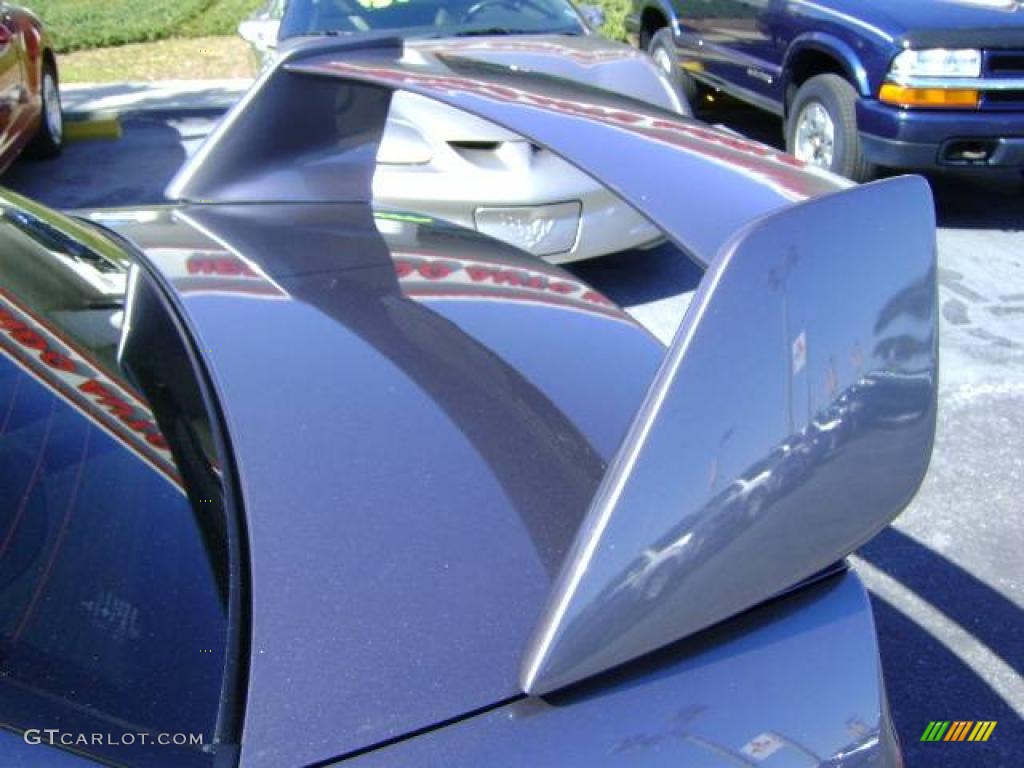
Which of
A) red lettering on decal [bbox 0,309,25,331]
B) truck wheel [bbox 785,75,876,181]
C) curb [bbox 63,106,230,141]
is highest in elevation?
red lettering on decal [bbox 0,309,25,331]

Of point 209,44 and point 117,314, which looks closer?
point 117,314

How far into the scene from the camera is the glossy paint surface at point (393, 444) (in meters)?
1.21

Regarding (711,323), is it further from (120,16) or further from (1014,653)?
(120,16)

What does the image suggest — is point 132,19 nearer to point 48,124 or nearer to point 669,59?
point 48,124

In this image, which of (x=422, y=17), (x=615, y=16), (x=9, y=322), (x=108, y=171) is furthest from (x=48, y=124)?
(x=9, y=322)

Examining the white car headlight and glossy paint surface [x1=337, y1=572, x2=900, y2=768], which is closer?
glossy paint surface [x1=337, y1=572, x2=900, y2=768]

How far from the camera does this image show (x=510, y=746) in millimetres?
1138

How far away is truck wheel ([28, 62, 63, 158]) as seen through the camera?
8078 millimetres

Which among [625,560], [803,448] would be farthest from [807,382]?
[625,560]

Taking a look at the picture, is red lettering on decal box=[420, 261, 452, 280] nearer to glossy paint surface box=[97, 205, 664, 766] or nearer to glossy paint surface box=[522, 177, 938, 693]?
glossy paint surface box=[97, 205, 664, 766]

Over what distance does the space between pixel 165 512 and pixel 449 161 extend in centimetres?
338

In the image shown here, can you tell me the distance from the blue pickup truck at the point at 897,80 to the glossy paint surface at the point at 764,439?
4.12 m

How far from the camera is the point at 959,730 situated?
2613 mm

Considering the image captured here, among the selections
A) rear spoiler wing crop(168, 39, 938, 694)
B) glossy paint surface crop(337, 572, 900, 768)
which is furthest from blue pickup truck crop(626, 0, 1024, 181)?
glossy paint surface crop(337, 572, 900, 768)
